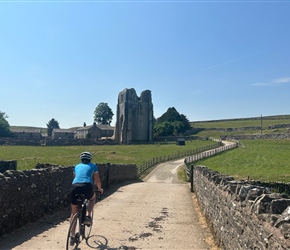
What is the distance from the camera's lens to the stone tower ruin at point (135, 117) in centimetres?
9744

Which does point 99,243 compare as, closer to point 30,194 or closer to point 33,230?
point 33,230

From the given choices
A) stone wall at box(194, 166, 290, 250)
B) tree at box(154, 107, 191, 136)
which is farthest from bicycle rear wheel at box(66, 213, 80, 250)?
tree at box(154, 107, 191, 136)

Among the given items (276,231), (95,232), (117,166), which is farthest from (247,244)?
(117,166)

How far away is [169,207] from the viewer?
548 inches

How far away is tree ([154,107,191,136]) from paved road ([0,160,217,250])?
99.9 metres

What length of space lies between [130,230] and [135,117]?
91051mm

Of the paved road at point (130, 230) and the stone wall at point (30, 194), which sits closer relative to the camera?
the paved road at point (130, 230)

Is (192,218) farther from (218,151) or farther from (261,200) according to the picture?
(218,151)

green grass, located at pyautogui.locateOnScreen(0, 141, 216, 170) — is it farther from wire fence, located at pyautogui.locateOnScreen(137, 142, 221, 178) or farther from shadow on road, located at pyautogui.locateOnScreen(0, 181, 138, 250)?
shadow on road, located at pyautogui.locateOnScreen(0, 181, 138, 250)

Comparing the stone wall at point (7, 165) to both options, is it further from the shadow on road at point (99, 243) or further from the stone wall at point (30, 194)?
the shadow on road at point (99, 243)

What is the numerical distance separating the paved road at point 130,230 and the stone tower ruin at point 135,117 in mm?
82963

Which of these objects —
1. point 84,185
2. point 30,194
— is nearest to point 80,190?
point 84,185

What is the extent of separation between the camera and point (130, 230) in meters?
9.40

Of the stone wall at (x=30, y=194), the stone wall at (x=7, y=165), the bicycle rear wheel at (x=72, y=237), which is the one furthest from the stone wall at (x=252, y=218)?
the stone wall at (x=7, y=165)
